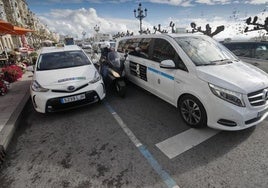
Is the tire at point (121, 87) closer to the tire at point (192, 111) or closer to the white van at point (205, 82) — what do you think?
the white van at point (205, 82)

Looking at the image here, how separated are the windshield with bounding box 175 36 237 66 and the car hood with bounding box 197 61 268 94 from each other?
0.76 feet

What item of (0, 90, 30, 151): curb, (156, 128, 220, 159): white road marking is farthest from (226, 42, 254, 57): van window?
(0, 90, 30, 151): curb

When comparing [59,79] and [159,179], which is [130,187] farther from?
[59,79]

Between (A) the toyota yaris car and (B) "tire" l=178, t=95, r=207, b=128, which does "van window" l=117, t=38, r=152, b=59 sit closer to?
(A) the toyota yaris car

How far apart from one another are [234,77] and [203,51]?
1.01 metres

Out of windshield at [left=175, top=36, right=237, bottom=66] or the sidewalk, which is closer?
the sidewalk

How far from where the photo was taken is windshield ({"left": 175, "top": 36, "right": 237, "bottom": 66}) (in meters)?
3.30

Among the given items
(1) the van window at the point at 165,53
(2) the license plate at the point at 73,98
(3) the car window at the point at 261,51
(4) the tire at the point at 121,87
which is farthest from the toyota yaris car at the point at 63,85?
(3) the car window at the point at 261,51

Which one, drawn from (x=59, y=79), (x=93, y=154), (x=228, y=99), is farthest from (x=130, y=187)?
(x=59, y=79)

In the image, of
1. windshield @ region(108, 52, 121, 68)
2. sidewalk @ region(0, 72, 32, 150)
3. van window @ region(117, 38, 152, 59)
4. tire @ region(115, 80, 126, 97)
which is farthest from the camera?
windshield @ region(108, 52, 121, 68)

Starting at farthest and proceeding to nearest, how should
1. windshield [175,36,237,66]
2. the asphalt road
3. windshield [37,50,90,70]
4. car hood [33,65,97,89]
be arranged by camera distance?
windshield [37,50,90,70]
car hood [33,65,97,89]
windshield [175,36,237,66]
the asphalt road

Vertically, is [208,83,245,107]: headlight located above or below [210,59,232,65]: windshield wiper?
below

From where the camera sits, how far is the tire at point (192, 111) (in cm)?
298

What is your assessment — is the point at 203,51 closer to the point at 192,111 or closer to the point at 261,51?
the point at 192,111
